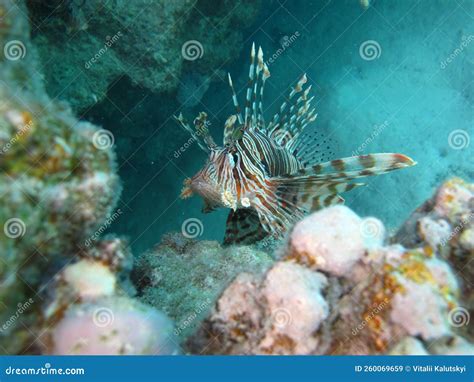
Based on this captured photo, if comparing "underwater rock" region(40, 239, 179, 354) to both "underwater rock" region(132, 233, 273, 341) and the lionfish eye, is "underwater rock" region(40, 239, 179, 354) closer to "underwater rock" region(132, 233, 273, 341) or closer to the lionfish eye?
"underwater rock" region(132, 233, 273, 341)

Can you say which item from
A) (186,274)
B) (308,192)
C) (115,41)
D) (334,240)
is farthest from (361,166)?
(115,41)

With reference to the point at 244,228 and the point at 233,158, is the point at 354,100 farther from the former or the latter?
the point at 233,158

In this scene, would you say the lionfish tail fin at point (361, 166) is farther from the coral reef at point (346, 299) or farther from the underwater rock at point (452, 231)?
the coral reef at point (346, 299)

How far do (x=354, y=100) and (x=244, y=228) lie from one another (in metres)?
7.60

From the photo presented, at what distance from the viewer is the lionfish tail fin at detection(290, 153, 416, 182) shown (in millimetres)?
3102

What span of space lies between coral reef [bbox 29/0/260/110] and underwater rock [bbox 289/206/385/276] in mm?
5079

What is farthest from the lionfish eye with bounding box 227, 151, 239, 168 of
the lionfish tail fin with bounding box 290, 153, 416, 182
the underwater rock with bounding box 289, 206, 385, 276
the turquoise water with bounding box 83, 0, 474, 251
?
the turquoise water with bounding box 83, 0, 474, 251

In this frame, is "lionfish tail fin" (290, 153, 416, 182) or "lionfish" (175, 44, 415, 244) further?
"lionfish" (175, 44, 415, 244)

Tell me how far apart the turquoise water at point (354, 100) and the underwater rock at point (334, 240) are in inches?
301

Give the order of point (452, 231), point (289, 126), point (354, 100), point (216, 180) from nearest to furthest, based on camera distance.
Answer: point (452, 231)
point (216, 180)
point (289, 126)
point (354, 100)

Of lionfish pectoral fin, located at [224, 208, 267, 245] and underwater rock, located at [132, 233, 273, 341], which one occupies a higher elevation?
lionfish pectoral fin, located at [224, 208, 267, 245]

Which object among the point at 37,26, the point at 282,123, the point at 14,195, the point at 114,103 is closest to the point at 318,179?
the point at 282,123

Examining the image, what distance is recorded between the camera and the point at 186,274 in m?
3.82

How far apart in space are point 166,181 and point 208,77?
3550 millimetres
